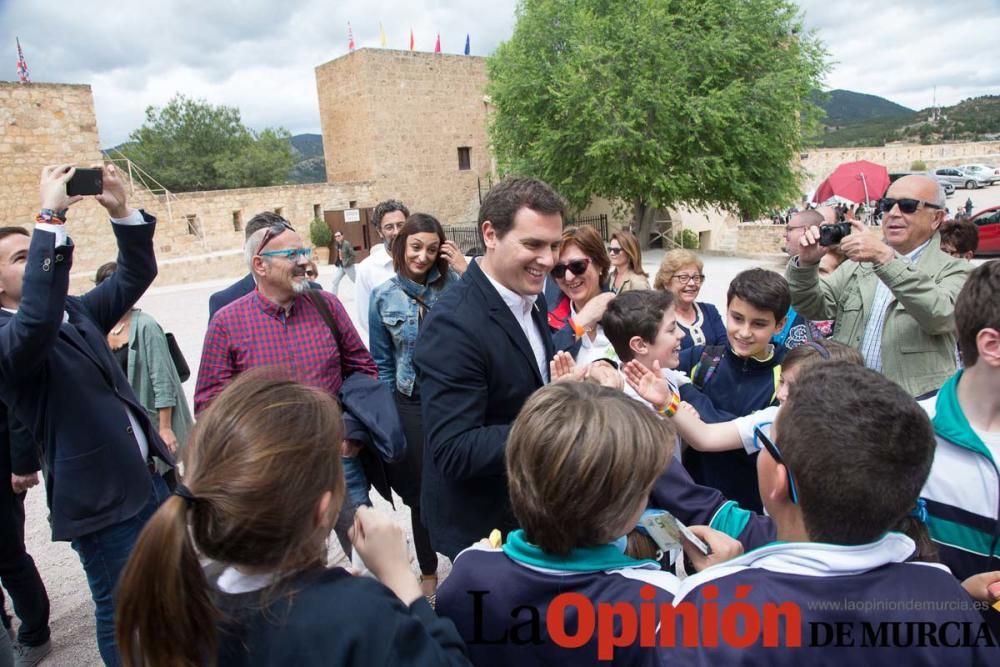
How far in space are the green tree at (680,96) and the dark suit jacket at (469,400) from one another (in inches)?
613

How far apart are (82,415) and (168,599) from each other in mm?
1442

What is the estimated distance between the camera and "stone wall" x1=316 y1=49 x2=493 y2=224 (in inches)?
985

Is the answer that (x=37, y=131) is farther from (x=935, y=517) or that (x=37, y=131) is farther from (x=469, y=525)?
(x=935, y=517)

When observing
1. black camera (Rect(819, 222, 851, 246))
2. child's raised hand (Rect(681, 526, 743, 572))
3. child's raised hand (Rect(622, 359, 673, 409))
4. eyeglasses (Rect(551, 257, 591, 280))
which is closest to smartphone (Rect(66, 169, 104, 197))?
child's raised hand (Rect(622, 359, 673, 409))

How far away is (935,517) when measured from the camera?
5.04ft

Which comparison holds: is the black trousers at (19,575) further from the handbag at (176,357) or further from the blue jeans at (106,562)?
the handbag at (176,357)

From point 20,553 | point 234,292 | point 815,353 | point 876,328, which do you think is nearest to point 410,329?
point 234,292

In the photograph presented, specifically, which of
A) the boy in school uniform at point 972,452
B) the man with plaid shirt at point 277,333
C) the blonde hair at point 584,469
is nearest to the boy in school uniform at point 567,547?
the blonde hair at point 584,469

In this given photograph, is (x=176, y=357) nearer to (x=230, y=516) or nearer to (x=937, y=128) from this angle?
(x=230, y=516)

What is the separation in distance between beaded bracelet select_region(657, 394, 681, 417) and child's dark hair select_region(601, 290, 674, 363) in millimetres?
337

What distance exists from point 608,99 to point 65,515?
16.7 meters

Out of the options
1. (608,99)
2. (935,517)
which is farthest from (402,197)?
(935,517)

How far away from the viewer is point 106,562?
2.21 m

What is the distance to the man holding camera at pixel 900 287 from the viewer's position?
261cm
